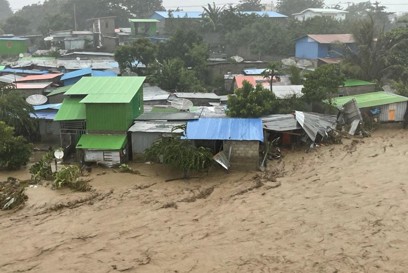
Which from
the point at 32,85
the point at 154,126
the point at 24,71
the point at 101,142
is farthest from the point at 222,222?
the point at 24,71

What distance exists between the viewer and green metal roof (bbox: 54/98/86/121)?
56.7ft

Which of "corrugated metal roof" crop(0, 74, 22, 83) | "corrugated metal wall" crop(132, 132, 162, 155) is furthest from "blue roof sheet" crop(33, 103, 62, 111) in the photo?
"corrugated metal roof" crop(0, 74, 22, 83)

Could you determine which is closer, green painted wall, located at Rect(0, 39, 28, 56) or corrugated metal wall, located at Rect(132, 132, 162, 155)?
corrugated metal wall, located at Rect(132, 132, 162, 155)

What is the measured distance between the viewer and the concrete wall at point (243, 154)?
52.1ft

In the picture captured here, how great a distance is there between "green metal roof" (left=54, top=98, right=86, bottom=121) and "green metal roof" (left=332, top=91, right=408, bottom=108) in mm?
11775

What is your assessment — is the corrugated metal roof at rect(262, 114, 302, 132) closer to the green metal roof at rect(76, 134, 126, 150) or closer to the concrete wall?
the concrete wall

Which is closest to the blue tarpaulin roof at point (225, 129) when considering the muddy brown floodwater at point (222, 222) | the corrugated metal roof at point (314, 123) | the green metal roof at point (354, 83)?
the muddy brown floodwater at point (222, 222)

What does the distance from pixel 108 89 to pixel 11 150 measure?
4536mm

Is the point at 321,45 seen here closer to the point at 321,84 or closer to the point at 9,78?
the point at 321,84

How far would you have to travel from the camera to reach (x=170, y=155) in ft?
49.9

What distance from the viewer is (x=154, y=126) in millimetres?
17406

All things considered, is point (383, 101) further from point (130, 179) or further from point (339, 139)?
point (130, 179)

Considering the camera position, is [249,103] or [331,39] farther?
[331,39]

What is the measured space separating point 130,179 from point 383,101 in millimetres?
13193
